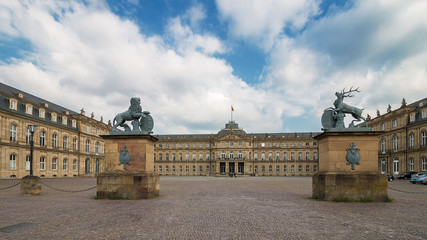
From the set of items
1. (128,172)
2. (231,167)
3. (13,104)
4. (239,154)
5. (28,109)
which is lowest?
(231,167)

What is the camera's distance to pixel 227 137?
93000mm

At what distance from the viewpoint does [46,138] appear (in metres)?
50.5

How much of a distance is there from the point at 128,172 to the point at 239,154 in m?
79.9

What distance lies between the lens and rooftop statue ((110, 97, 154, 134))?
47.1ft

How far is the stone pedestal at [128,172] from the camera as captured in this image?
527 inches

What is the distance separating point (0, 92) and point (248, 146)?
69.6 m

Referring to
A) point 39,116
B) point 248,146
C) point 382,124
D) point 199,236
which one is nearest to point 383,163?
point 382,124

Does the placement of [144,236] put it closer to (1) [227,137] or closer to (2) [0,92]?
(2) [0,92]

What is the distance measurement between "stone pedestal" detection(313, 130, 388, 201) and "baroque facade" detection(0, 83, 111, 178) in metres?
45.3

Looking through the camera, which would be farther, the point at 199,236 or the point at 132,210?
the point at 132,210

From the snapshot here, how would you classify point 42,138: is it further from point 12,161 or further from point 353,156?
point 353,156

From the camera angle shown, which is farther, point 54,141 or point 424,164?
point 54,141

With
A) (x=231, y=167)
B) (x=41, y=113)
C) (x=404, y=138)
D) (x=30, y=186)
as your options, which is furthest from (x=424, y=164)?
(x=41, y=113)

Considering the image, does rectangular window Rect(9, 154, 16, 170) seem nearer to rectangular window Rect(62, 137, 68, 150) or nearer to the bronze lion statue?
rectangular window Rect(62, 137, 68, 150)
